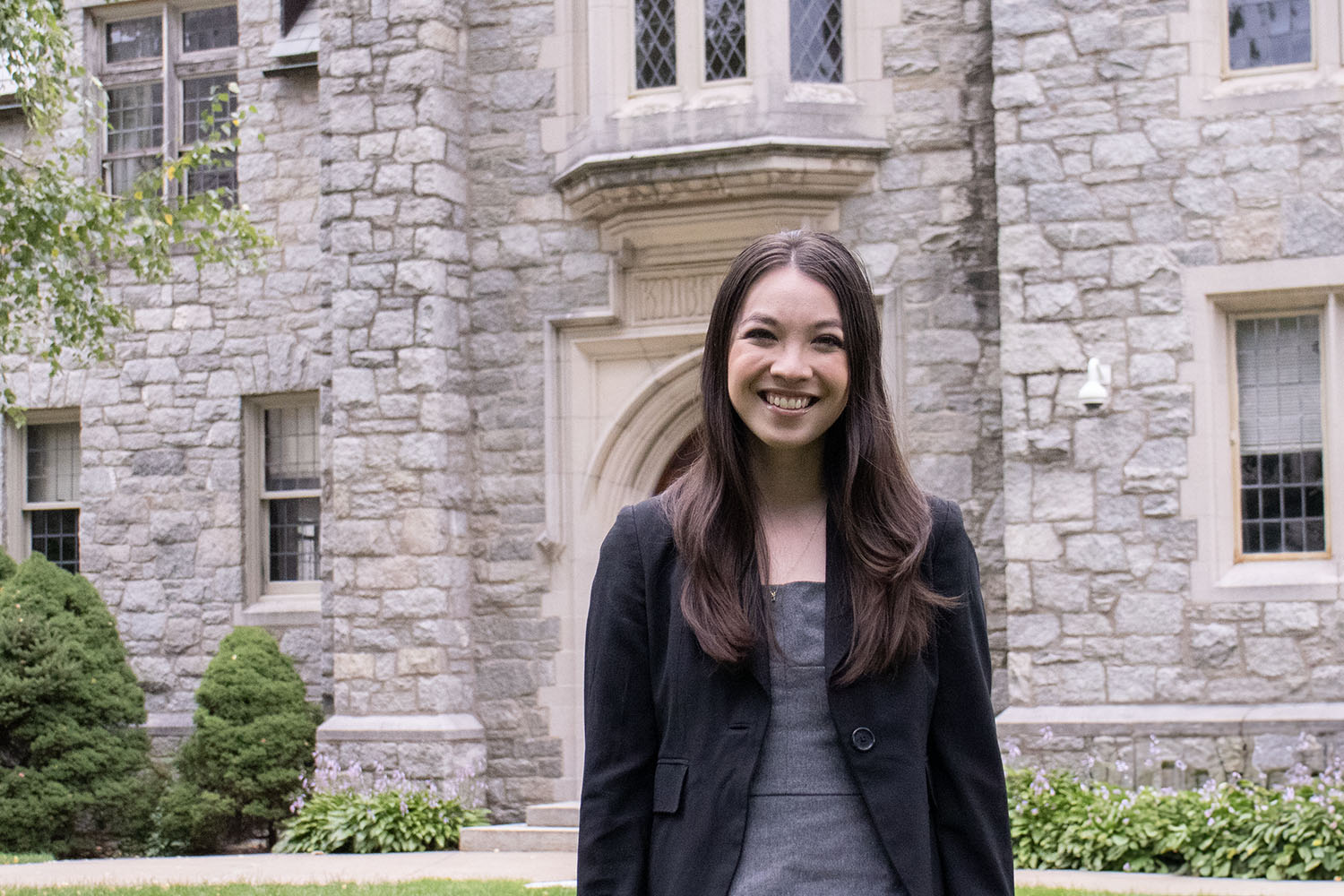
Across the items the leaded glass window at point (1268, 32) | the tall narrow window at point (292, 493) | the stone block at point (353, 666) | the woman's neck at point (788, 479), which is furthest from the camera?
the tall narrow window at point (292, 493)

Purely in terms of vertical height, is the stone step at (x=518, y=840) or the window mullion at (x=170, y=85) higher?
the window mullion at (x=170, y=85)

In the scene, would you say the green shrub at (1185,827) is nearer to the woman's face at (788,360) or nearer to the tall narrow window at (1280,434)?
the tall narrow window at (1280,434)

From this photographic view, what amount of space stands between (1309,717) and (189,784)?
270 inches

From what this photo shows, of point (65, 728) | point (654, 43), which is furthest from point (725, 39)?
point (65, 728)

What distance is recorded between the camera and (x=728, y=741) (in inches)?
78.0

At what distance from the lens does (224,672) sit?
10914mm

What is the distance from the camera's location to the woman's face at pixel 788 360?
2.07m

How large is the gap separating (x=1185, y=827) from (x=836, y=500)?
6378 mm

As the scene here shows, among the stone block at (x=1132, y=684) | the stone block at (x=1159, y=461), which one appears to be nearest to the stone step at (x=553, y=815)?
the stone block at (x=1132, y=684)

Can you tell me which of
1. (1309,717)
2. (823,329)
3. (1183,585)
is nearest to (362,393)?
(1183,585)

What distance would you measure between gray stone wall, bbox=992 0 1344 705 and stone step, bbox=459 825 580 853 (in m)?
2.60

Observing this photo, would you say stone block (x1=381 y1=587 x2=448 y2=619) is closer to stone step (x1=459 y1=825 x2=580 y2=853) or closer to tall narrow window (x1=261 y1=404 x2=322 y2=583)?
stone step (x1=459 y1=825 x2=580 y2=853)

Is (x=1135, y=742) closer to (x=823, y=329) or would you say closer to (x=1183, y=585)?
(x=1183, y=585)

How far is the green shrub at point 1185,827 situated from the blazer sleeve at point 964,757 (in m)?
6.13
